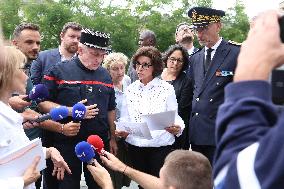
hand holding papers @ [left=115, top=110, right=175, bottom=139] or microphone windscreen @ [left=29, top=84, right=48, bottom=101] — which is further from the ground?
microphone windscreen @ [left=29, top=84, right=48, bottom=101]

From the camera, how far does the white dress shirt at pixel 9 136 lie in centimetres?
244

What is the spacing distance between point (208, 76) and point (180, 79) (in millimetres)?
617

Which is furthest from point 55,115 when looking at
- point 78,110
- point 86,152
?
point 86,152

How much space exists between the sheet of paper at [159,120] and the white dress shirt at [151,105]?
152 millimetres

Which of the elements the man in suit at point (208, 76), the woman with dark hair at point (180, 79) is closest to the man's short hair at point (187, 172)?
the man in suit at point (208, 76)

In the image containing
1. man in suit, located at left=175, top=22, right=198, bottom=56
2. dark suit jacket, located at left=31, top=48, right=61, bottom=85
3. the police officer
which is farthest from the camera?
man in suit, located at left=175, top=22, right=198, bottom=56

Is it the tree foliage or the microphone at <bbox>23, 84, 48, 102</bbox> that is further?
the tree foliage

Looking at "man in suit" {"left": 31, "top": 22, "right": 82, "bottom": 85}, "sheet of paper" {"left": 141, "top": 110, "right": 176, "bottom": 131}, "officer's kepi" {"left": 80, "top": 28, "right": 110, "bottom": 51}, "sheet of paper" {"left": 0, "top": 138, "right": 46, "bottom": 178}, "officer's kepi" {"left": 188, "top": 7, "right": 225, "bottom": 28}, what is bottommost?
"sheet of paper" {"left": 141, "top": 110, "right": 176, "bottom": 131}

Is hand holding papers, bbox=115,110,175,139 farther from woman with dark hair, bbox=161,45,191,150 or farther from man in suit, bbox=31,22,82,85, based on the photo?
man in suit, bbox=31,22,82,85

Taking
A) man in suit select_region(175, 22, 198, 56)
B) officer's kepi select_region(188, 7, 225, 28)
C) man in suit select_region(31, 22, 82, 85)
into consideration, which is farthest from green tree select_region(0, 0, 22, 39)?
officer's kepi select_region(188, 7, 225, 28)

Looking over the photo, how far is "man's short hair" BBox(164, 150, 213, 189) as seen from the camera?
2.12 m

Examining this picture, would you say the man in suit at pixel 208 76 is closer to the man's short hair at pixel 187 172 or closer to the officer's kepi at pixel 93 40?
the officer's kepi at pixel 93 40

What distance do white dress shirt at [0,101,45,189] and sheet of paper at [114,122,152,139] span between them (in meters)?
1.71

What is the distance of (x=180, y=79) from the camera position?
5.06 m
